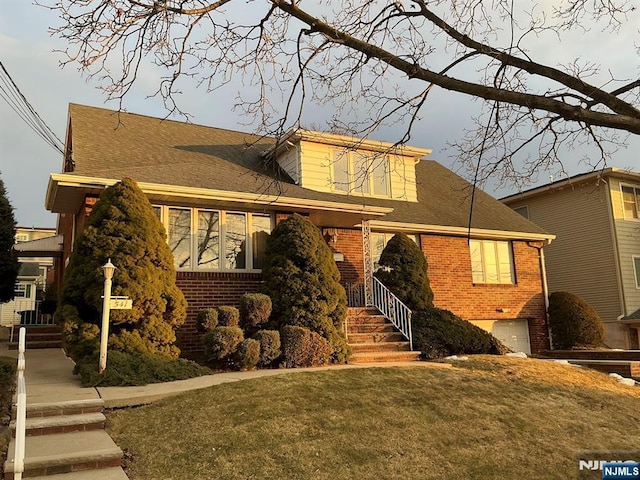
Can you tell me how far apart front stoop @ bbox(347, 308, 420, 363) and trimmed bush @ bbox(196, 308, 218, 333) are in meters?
2.91

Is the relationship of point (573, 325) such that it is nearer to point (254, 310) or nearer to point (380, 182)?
point (380, 182)

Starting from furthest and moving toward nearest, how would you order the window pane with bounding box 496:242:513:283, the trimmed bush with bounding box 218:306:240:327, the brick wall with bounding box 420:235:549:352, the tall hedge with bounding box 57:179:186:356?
the window pane with bounding box 496:242:513:283 → the brick wall with bounding box 420:235:549:352 → the trimmed bush with bounding box 218:306:240:327 → the tall hedge with bounding box 57:179:186:356

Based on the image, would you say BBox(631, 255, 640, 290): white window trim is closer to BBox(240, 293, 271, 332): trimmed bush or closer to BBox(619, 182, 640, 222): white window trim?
BBox(619, 182, 640, 222): white window trim

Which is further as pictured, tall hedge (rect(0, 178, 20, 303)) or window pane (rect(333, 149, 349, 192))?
tall hedge (rect(0, 178, 20, 303))

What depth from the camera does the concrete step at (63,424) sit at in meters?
5.75

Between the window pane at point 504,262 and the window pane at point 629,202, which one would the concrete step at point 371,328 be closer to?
the window pane at point 504,262

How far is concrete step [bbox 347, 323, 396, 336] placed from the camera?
12406 millimetres

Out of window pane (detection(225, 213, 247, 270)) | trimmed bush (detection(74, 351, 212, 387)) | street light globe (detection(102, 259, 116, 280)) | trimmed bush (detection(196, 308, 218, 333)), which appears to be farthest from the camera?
window pane (detection(225, 213, 247, 270))

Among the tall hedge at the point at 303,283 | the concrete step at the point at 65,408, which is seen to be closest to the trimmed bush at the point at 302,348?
the tall hedge at the point at 303,283

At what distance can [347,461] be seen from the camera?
5359 mm

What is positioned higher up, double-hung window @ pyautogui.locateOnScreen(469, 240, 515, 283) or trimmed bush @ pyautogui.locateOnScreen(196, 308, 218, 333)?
double-hung window @ pyautogui.locateOnScreen(469, 240, 515, 283)

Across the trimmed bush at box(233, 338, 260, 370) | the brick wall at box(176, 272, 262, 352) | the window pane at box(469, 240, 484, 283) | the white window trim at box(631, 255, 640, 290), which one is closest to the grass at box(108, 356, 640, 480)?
the trimmed bush at box(233, 338, 260, 370)

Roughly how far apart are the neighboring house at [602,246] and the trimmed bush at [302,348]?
13.0 meters

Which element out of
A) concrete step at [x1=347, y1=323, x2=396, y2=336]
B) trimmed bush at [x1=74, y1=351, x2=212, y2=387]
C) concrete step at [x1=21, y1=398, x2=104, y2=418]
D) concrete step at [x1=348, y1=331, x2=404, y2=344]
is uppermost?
concrete step at [x1=347, y1=323, x2=396, y2=336]
